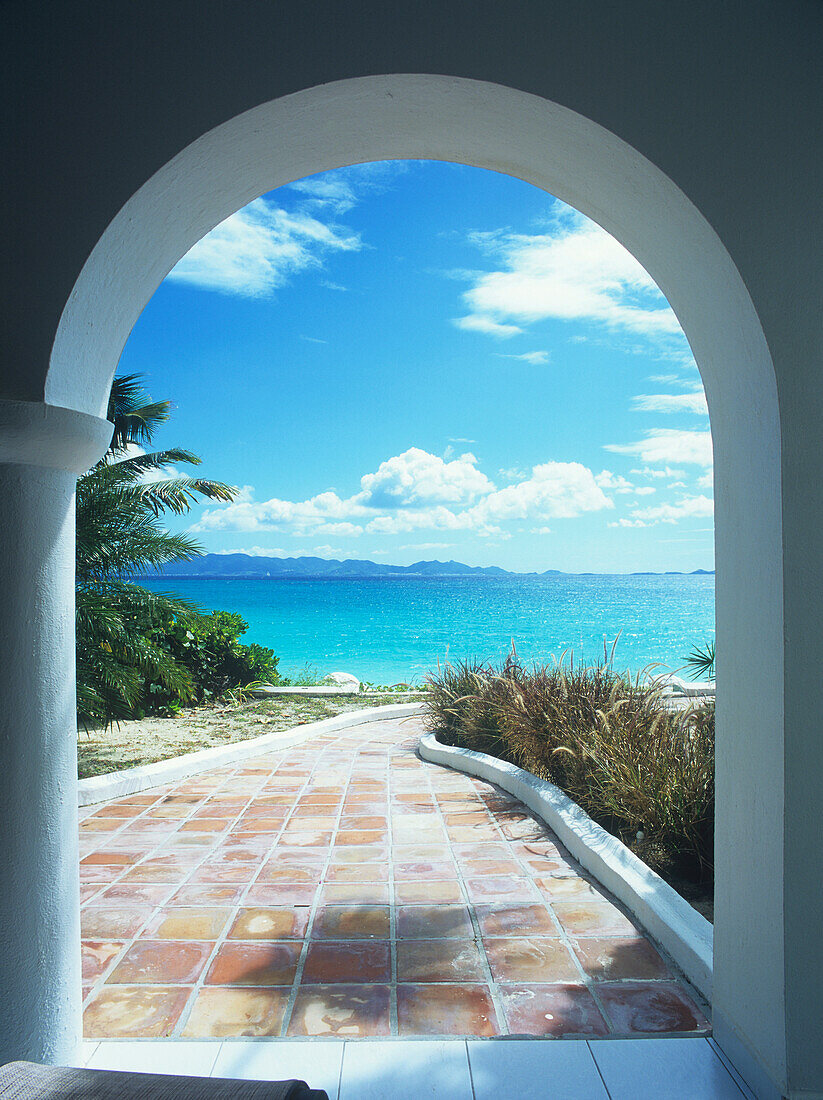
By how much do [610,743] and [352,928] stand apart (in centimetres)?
246

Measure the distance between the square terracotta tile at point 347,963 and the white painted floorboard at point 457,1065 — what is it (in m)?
0.46

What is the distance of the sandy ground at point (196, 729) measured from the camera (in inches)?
301

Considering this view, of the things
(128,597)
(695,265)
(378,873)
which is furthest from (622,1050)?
(128,597)

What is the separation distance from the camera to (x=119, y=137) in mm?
2307

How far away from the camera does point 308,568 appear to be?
379ft

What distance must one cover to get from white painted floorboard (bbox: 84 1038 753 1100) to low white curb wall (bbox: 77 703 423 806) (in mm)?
2023

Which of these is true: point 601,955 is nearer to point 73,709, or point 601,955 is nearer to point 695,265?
point 73,709

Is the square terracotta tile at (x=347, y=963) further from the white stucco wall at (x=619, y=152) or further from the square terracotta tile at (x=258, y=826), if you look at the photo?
the square terracotta tile at (x=258, y=826)

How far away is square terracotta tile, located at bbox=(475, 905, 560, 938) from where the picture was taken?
11.7ft

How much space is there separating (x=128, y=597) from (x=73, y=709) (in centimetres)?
478

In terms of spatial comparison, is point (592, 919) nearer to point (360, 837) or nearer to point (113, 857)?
point (360, 837)

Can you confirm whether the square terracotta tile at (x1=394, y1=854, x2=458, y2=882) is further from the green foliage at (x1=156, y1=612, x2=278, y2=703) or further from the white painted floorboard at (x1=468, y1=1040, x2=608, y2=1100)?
the green foliage at (x1=156, y1=612, x2=278, y2=703)

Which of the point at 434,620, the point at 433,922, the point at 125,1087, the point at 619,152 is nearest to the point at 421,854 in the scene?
the point at 433,922

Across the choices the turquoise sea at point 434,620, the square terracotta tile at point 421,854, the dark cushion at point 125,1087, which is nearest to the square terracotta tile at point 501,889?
the square terracotta tile at point 421,854
